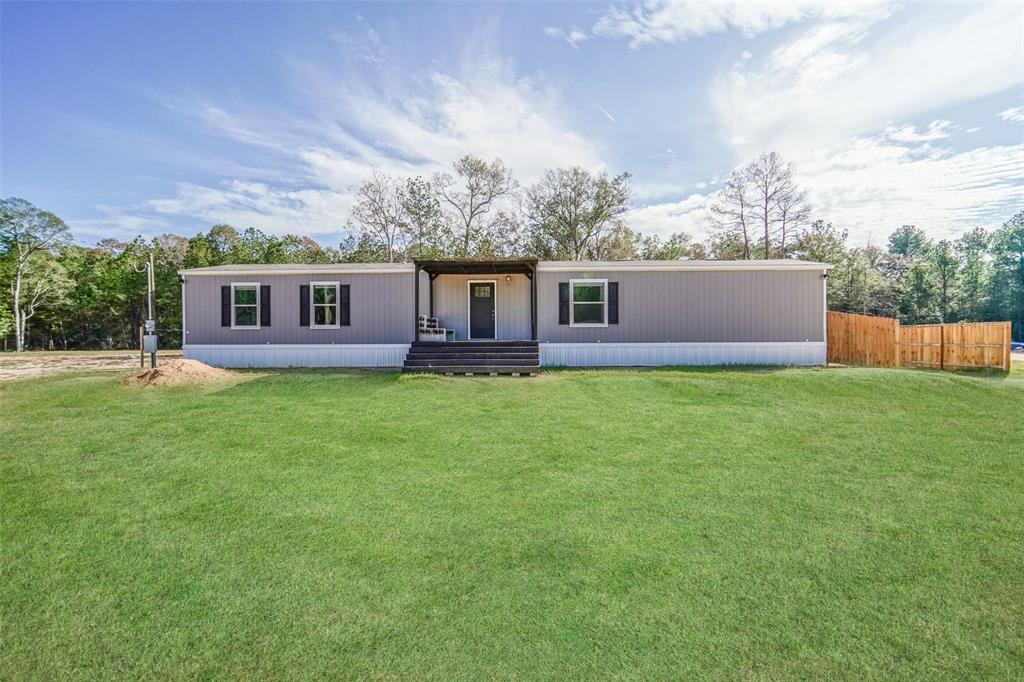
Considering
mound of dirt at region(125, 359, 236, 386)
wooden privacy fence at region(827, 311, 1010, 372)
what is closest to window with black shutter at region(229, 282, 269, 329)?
mound of dirt at region(125, 359, 236, 386)

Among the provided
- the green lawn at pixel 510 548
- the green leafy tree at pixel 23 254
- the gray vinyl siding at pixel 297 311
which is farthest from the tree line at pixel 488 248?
the green lawn at pixel 510 548

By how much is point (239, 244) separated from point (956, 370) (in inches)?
1295

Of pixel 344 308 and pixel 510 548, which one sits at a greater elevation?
pixel 344 308

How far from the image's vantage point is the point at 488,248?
26.8m

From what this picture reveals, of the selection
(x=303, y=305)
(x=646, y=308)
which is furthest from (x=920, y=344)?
(x=303, y=305)

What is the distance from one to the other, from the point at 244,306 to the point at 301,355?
2.20 metres

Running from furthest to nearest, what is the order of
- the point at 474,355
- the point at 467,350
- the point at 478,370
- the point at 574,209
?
1. the point at 574,209
2. the point at 467,350
3. the point at 474,355
4. the point at 478,370

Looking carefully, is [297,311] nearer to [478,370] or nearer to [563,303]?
[478,370]

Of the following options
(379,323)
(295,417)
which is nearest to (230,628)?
(295,417)

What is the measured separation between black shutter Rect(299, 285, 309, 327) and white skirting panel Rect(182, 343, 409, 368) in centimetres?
68

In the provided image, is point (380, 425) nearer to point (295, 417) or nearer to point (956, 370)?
point (295, 417)

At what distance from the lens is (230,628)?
7.22 feet

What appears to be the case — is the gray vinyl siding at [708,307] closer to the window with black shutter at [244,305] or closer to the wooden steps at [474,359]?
the wooden steps at [474,359]

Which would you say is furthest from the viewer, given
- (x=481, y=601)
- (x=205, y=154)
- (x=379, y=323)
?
(x=205, y=154)
